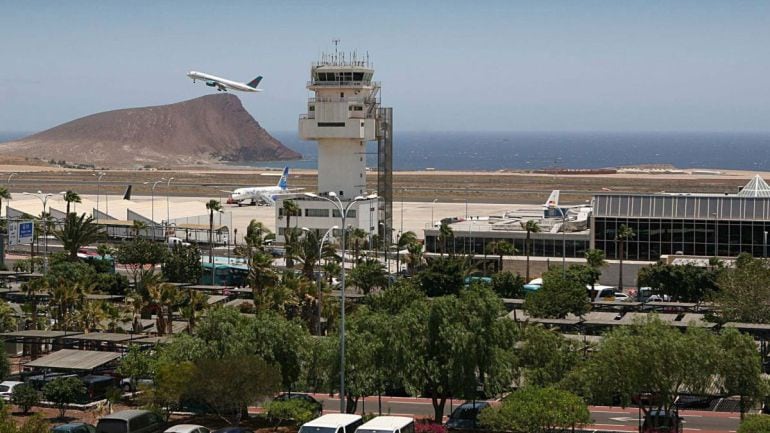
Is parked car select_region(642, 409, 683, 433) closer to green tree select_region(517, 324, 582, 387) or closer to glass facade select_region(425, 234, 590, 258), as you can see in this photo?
green tree select_region(517, 324, 582, 387)

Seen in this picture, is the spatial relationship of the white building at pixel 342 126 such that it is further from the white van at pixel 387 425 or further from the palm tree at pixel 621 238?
the white van at pixel 387 425

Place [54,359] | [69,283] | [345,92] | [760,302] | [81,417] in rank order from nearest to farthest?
1. [81,417]
2. [54,359]
3. [760,302]
4. [69,283]
5. [345,92]

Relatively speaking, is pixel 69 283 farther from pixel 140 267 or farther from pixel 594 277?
pixel 594 277

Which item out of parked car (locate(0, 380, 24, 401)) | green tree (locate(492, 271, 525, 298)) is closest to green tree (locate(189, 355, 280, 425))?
parked car (locate(0, 380, 24, 401))

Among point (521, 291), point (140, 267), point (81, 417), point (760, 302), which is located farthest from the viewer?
point (140, 267)

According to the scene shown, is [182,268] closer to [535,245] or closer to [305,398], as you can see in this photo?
[535,245]

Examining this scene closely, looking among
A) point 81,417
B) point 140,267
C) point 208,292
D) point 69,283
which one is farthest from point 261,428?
point 140,267
